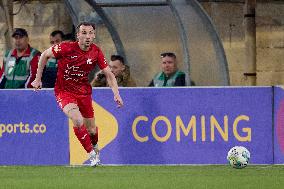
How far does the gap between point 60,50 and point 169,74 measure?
2.03 metres

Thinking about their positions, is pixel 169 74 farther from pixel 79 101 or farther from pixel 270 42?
pixel 270 42

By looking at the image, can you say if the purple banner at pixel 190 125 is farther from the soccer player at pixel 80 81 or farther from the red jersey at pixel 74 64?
the red jersey at pixel 74 64

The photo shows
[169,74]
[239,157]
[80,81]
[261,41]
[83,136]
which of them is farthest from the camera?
[261,41]

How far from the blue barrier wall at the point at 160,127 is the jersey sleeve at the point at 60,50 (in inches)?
44.9

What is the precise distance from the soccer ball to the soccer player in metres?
1.62

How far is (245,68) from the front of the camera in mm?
23969

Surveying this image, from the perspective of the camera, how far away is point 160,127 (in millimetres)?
19625

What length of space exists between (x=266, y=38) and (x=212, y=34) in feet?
11.5

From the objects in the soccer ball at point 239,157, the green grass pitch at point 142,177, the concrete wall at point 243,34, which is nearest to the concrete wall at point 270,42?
the concrete wall at point 243,34

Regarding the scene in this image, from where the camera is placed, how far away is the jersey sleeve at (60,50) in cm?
1883

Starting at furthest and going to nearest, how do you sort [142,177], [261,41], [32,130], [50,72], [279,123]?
[261,41] → [50,72] → [32,130] → [279,123] → [142,177]

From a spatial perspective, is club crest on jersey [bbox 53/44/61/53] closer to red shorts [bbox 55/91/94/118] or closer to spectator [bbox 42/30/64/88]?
red shorts [bbox 55/91/94/118]

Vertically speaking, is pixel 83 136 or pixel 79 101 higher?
pixel 79 101

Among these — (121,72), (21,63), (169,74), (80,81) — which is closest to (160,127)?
(169,74)
